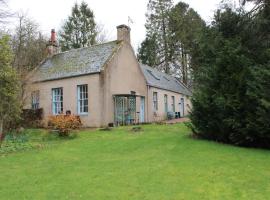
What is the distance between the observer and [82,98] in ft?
85.9

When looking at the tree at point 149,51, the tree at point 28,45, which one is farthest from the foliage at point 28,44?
the tree at point 149,51

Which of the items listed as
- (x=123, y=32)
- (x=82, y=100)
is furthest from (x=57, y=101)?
(x=123, y=32)

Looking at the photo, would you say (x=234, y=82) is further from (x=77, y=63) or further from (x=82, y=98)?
(x=77, y=63)

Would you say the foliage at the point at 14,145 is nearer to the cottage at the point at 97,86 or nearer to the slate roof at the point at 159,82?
the cottage at the point at 97,86

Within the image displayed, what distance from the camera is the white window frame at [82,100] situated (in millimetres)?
25906

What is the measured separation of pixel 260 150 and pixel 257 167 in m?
3.47

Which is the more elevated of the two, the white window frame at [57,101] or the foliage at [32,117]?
the white window frame at [57,101]

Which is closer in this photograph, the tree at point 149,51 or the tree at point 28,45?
the tree at point 28,45

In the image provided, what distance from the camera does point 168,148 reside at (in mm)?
13781

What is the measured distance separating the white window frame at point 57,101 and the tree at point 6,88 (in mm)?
9349

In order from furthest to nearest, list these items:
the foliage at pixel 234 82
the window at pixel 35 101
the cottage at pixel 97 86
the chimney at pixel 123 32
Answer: the window at pixel 35 101 < the chimney at pixel 123 32 < the cottage at pixel 97 86 < the foliage at pixel 234 82

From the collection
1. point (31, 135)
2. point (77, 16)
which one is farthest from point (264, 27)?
point (77, 16)

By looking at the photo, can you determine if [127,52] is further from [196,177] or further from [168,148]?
[196,177]

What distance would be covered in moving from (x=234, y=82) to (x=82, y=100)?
44.9 feet
